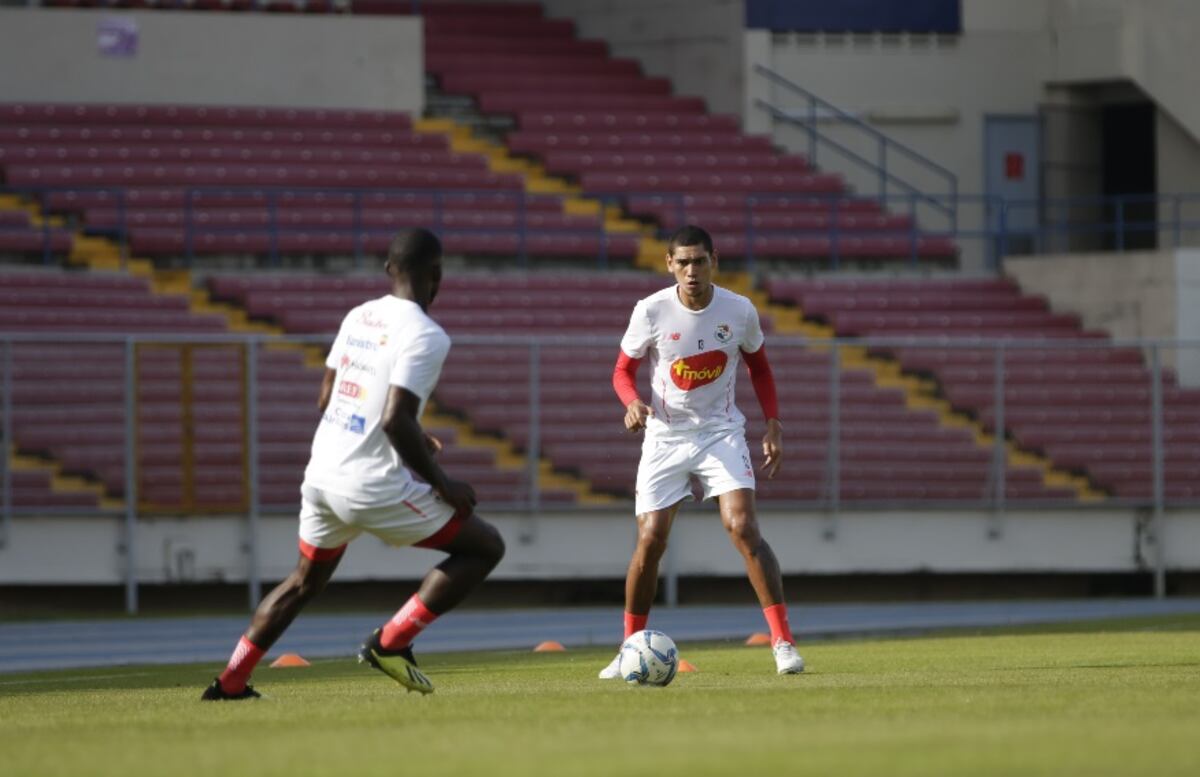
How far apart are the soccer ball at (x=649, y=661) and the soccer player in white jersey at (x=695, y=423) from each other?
3.37 ft

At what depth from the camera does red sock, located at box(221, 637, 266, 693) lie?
984cm

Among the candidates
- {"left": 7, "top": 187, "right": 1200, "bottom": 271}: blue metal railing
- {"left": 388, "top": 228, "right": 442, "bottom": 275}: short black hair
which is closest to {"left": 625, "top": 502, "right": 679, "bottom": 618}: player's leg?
{"left": 388, "top": 228, "right": 442, "bottom": 275}: short black hair

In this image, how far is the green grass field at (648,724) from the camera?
7.00 meters

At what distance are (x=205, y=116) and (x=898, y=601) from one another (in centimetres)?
1106

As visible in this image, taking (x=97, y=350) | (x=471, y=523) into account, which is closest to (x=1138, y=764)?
(x=471, y=523)

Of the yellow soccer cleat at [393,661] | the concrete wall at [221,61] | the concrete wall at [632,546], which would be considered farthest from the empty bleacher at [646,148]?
the yellow soccer cleat at [393,661]

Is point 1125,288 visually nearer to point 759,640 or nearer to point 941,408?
point 941,408

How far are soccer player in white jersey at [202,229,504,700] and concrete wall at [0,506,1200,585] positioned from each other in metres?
12.1

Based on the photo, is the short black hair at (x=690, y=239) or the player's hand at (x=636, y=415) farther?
the short black hair at (x=690, y=239)

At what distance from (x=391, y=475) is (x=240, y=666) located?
1.17 metres

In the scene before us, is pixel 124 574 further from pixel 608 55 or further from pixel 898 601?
pixel 608 55

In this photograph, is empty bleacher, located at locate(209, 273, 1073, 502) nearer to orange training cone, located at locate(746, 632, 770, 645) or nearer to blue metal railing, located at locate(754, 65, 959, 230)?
orange training cone, located at locate(746, 632, 770, 645)

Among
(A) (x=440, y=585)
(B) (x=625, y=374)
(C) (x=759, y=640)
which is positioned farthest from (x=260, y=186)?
(A) (x=440, y=585)

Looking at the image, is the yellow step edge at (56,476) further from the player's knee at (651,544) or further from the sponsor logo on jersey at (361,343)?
the sponsor logo on jersey at (361,343)
